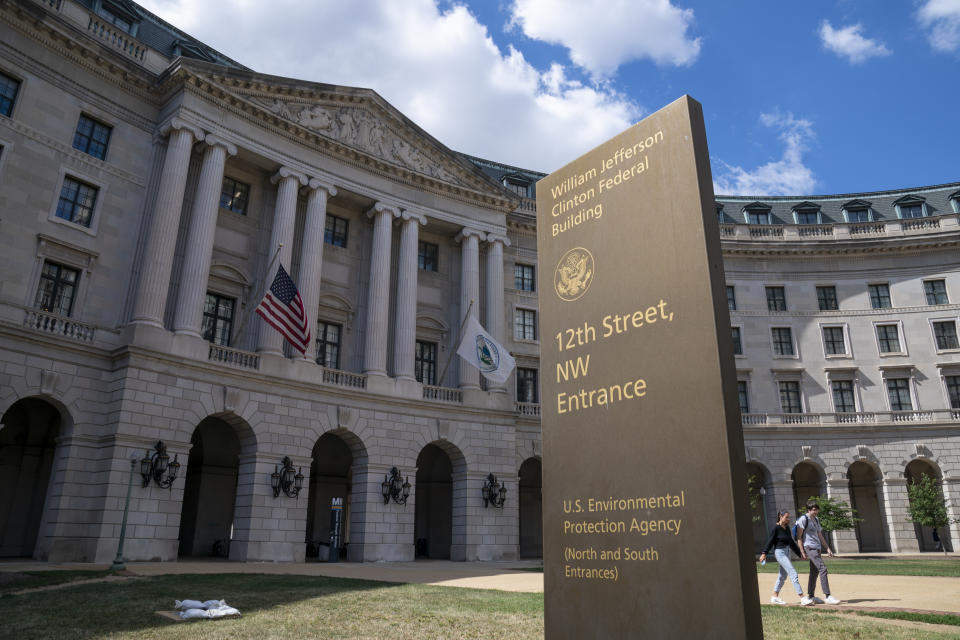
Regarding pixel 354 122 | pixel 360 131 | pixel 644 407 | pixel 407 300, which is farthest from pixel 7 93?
pixel 644 407

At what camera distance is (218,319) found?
30.5 m

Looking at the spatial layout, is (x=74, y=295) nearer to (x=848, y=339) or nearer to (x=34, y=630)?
(x=34, y=630)

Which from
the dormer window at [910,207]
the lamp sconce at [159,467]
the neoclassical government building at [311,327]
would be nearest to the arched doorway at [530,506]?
the neoclassical government building at [311,327]

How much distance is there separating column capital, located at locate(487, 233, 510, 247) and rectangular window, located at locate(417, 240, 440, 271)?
3100mm

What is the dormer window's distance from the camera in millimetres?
48531

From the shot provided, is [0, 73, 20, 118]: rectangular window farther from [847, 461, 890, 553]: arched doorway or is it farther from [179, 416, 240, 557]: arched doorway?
[847, 461, 890, 553]: arched doorway

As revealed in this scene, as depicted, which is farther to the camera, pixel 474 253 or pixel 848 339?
pixel 848 339

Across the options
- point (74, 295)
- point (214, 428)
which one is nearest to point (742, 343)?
point (214, 428)

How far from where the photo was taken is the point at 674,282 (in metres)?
6.23

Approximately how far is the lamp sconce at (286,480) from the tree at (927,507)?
34483mm

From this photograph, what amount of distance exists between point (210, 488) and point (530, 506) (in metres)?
18.8

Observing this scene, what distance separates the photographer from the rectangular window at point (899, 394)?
4312cm

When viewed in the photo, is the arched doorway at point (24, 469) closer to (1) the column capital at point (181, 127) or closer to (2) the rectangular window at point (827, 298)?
(1) the column capital at point (181, 127)

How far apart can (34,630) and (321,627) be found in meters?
4.02
